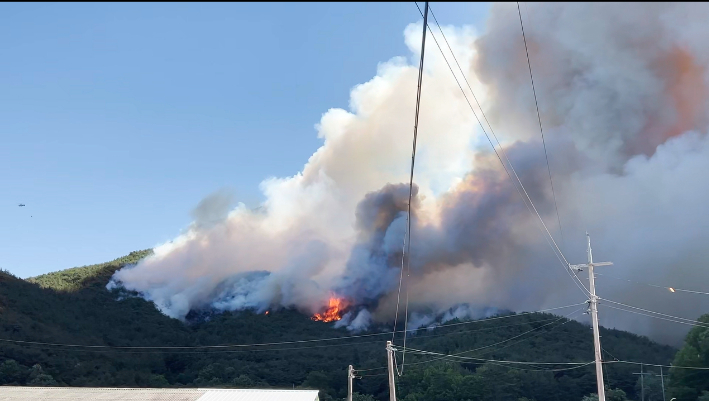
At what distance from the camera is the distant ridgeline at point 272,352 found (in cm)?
7419

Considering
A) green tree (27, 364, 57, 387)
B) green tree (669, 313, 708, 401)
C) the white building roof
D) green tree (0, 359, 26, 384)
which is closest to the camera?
the white building roof

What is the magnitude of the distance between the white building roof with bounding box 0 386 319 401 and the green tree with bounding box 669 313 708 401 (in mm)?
44926

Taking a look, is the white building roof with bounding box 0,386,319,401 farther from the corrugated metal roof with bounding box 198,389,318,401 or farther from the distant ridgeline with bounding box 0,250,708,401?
the distant ridgeline with bounding box 0,250,708,401

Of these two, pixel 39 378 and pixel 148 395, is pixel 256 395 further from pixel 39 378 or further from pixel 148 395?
pixel 39 378

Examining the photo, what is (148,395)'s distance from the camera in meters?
40.3

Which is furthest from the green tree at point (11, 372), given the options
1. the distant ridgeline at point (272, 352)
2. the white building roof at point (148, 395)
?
the white building roof at point (148, 395)

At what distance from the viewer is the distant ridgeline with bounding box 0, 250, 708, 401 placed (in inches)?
2921

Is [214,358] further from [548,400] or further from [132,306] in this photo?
[548,400]

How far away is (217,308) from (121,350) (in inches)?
1407

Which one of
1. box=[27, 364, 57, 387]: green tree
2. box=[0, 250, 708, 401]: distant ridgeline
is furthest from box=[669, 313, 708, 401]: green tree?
box=[27, 364, 57, 387]: green tree

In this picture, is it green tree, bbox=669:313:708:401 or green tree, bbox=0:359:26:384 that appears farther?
green tree, bbox=0:359:26:384

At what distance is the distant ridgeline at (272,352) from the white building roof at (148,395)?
1208 inches

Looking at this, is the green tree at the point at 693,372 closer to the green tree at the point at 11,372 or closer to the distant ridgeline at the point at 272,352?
the distant ridgeline at the point at 272,352

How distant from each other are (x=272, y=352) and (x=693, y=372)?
196 feet
